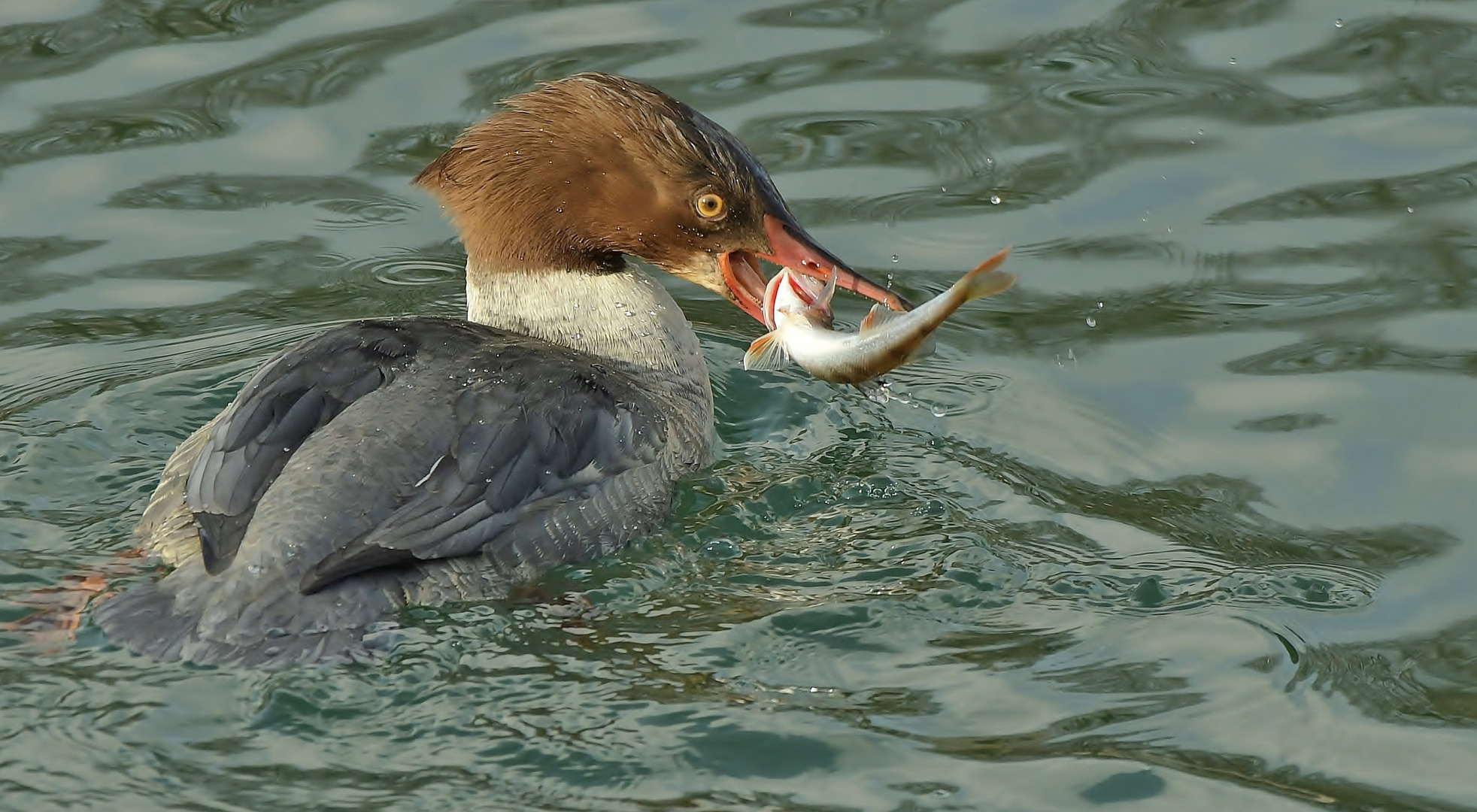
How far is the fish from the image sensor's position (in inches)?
195

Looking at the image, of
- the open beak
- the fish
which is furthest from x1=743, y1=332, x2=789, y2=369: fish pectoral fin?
the open beak

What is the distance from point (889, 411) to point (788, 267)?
766 millimetres

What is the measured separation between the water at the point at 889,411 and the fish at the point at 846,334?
20.0 inches

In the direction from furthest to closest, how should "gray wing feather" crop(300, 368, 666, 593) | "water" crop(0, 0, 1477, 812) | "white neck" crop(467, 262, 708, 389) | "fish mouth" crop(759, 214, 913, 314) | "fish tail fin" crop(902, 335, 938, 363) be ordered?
"white neck" crop(467, 262, 708, 389) → "fish mouth" crop(759, 214, 913, 314) → "fish tail fin" crop(902, 335, 938, 363) → "gray wing feather" crop(300, 368, 666, 593) → "water" crop(0, 0, 1477, 812)

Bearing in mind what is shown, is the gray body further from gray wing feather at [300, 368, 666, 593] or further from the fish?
the fish

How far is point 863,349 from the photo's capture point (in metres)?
5.46

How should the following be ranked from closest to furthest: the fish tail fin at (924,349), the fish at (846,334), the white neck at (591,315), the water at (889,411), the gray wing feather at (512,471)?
the water at (889,411) → the fish at (846,334) → the gray wing feather at (512,471) → the fish tail fin at (924,349) → the white neck at (591,315)

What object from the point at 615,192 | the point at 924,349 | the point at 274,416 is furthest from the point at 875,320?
the point at 274,416

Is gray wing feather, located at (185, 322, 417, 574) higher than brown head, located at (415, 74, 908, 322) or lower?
lower

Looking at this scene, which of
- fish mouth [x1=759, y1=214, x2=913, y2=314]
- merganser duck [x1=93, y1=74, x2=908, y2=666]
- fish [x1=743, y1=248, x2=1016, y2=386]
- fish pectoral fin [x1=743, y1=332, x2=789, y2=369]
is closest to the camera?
fish [x1=743, y1=248, x2=1016, y2=386]

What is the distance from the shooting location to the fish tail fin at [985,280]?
4805 mm

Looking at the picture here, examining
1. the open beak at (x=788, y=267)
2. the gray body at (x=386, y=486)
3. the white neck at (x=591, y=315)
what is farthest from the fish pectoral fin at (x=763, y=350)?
the white neck at (x=591, y=315)

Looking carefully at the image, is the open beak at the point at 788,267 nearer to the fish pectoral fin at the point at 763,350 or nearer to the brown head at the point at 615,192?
the brown head at the point at 615,192

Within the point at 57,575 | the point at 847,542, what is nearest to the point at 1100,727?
the point at 847,542
